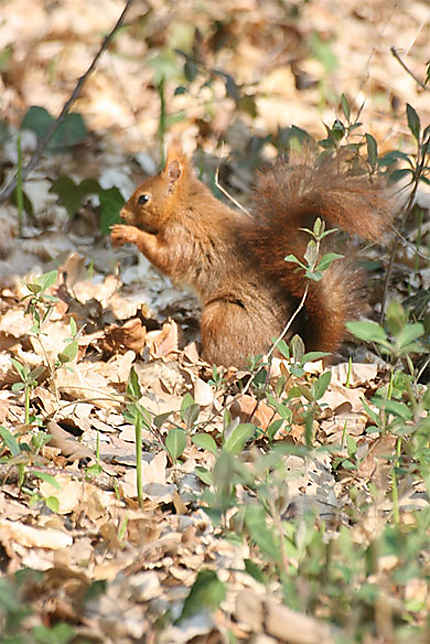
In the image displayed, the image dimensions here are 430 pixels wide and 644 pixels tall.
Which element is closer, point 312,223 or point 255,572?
point 255,572

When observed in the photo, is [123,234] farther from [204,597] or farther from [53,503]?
[204,597]

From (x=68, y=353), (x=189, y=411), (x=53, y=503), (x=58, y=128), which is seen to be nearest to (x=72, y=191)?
(x=58, y=128)

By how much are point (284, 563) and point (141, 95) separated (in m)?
4.43

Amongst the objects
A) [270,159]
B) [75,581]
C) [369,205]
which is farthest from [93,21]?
[75,581]

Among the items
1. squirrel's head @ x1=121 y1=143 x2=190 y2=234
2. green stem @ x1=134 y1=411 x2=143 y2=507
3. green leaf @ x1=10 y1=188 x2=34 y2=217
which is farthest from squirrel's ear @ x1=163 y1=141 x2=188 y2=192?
green stem @ x1=134 y1=411 x2=143 y2=507

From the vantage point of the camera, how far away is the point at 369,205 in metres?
2.63

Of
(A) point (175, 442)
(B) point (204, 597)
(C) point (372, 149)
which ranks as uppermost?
(C) point (372, 149)

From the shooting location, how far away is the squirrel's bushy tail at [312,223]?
2.68 meters

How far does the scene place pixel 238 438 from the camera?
1.80m

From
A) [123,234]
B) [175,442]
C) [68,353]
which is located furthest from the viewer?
[123,234]

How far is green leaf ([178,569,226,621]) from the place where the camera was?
1419 millimetres

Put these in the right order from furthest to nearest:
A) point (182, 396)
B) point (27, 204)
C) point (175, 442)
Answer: point (27, 204) → point (182, 396) → point (175, 442)

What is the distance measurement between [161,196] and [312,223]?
3.26 feet

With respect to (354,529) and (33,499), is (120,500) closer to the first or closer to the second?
(33,499)
